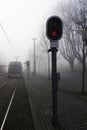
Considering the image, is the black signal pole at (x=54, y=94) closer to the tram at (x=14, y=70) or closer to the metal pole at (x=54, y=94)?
A: the metal pole at (x=54, y=94)

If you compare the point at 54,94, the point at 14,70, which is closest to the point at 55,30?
the point at 54,94

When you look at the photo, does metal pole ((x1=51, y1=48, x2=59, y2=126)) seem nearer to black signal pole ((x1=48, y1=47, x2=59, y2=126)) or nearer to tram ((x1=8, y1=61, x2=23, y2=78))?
black signal pole ((x1=48, y1=47, x2=59, y2=126))

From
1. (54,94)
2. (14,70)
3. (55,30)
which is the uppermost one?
(55,30)

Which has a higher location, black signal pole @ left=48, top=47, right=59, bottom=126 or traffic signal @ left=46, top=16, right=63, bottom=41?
traffic signal @ left=46, top=16, right=63, bottom=41

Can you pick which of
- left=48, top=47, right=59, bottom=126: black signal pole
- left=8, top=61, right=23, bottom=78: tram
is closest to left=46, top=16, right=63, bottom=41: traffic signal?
left=48, top=47, right=59, bottom=126: black signal pole

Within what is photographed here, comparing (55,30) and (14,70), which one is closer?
(55,30)

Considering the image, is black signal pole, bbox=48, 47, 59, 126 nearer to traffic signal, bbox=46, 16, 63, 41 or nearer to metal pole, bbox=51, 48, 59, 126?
metal pole, bbox=51, 48, 59, 126

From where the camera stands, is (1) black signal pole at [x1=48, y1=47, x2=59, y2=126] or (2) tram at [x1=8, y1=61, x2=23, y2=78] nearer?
Answer: (1) black signal pole at [x1=48, y1=47, x2=59, y2=126]

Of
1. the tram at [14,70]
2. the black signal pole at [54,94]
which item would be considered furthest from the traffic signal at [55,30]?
the tram at [14,70]

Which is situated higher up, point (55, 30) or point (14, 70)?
point (55, 30)

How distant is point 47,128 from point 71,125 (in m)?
0.92

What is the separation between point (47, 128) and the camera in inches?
378

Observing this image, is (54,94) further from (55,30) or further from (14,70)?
(14,70)

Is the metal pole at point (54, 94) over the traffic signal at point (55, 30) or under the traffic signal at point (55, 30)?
under
